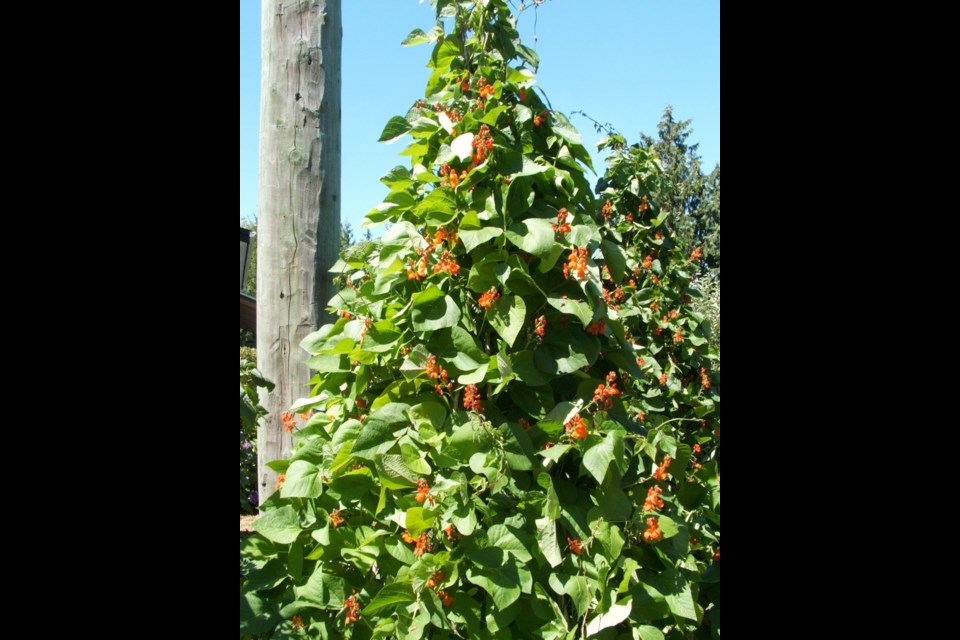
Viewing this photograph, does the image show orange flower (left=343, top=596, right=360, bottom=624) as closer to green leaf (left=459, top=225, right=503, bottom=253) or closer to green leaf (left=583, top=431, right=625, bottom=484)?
green leaf (left=583, top=431, right=625, bottom=484)

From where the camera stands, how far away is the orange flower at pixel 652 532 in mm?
1597

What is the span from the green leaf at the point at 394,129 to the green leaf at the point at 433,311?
0.46 metres

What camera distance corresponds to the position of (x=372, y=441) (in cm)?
158

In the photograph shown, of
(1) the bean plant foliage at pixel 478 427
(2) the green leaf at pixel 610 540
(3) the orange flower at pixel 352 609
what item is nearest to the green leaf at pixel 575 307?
(1) the bean plant foliage at pixel 478 427

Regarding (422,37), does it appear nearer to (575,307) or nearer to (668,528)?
(575,307)

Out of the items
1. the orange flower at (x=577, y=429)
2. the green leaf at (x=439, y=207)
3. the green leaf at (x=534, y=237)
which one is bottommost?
the orange flower at (x=577, y=429)

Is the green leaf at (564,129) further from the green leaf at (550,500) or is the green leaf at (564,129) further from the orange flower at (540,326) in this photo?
the green leaf at (550,500)

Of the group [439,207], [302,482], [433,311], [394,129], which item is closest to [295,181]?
[394,129]

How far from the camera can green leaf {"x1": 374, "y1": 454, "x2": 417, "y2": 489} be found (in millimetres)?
1529
